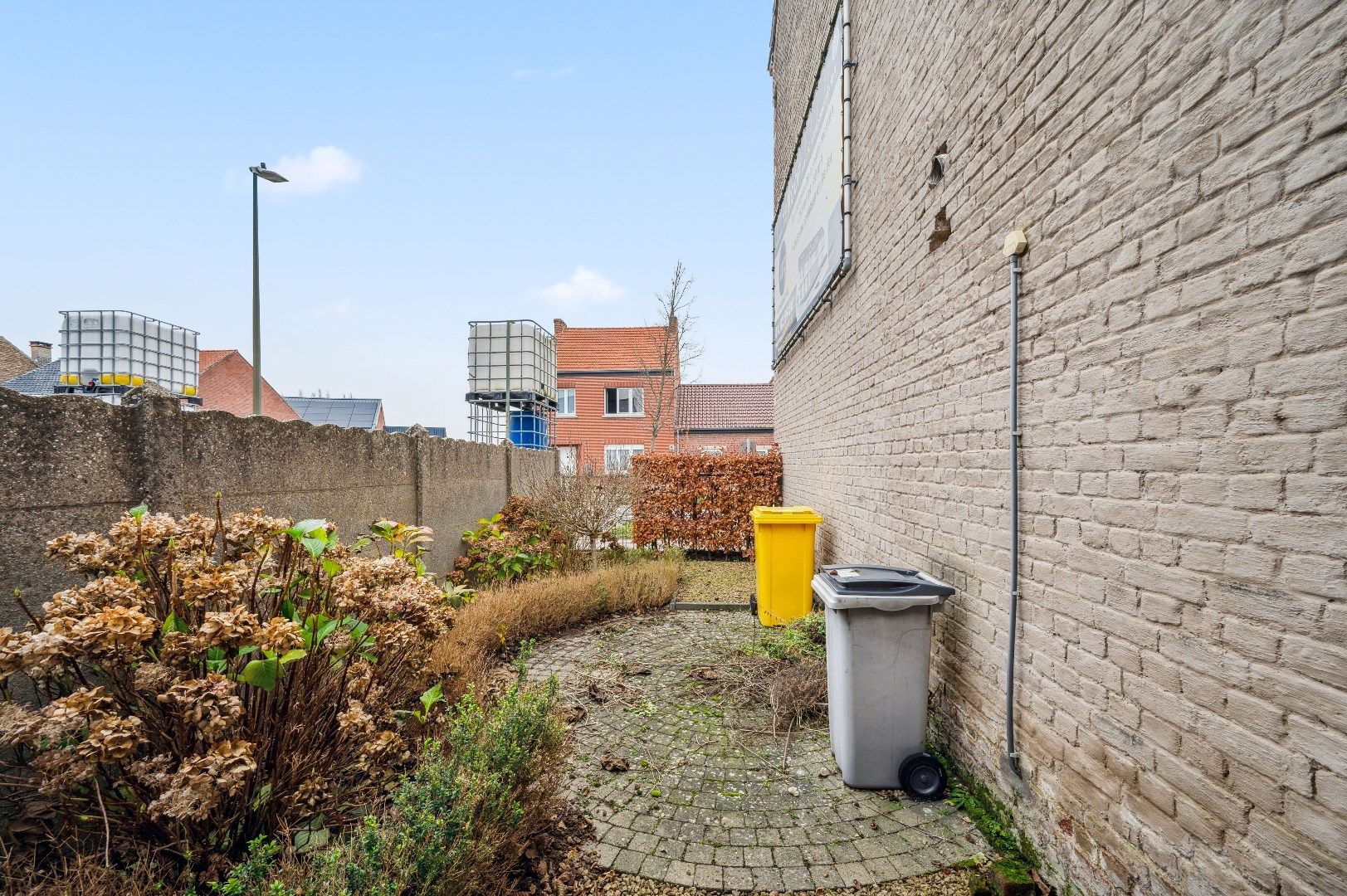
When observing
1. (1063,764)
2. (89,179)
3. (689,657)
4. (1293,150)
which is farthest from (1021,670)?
(89,179)

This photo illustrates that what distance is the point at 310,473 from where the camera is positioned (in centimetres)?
401

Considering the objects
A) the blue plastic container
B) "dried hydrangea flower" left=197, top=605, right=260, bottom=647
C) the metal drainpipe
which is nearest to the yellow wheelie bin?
the metal drainpipe

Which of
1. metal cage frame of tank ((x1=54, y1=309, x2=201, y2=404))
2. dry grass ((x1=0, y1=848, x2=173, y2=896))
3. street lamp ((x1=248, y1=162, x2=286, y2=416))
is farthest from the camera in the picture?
metal cage frame of tank ((x1=54, y1=309, x2=201, y2=404))

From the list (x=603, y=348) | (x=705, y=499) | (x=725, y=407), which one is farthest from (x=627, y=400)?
(x=705, y=499)

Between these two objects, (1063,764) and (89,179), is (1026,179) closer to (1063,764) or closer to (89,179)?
(1063,764)

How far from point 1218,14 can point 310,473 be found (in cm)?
509

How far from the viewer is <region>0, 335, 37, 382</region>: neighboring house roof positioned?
2492cm

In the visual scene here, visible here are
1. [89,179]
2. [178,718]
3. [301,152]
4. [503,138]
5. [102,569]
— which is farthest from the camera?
[503,138]

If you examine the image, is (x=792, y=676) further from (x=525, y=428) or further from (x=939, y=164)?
(x=525, y=428)

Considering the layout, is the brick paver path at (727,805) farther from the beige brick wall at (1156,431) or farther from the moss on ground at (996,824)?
the beige brick wall at (1156,431)

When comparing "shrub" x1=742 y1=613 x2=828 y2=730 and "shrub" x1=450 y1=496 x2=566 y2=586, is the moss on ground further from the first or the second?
"shrub" x1=450 y1=496 x2=566 y2=586

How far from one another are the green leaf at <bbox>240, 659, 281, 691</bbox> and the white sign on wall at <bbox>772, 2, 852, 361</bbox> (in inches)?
208

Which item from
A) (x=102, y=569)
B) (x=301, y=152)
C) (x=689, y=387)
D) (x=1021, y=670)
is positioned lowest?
(x=1021, y=670)

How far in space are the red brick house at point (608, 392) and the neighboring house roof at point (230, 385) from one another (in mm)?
16465
